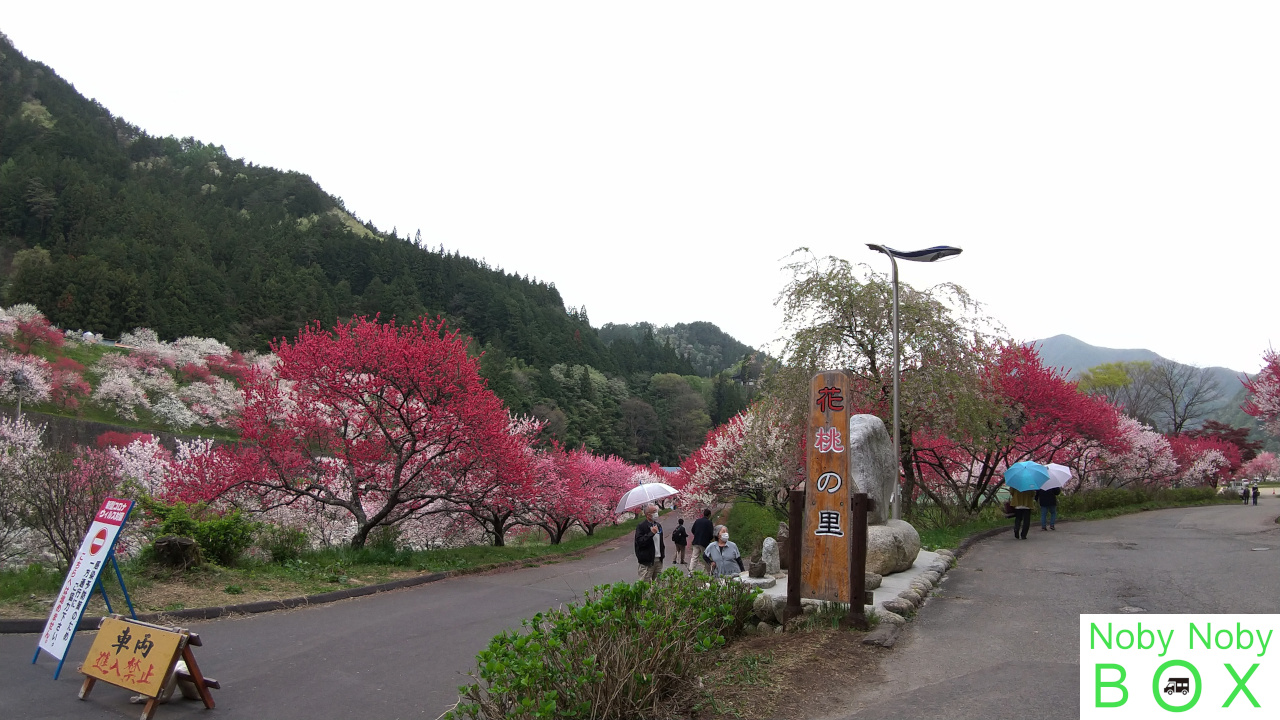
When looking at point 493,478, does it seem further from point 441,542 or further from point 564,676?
point 441,542

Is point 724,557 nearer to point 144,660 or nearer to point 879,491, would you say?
point 879,491

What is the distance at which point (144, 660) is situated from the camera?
558cm

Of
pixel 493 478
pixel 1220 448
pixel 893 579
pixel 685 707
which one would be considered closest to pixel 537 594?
pixel 493 478

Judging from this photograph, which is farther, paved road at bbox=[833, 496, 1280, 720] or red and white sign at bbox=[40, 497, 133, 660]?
red and white sign at bbox=[40, 497, 133, 660]

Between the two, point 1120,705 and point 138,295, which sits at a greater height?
point 138,295

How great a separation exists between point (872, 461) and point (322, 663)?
8.27 metres

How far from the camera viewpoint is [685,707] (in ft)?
16.1

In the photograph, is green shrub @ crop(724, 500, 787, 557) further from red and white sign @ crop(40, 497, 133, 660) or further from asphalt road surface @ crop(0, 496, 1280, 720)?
red and white sign @ crop(40, 497, 133, 660)

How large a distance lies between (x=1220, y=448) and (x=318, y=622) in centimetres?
5114

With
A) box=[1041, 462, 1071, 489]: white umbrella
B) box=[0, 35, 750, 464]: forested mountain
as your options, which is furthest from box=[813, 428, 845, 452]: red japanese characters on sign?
box=[0, 35, 750, 464]: forested mountain

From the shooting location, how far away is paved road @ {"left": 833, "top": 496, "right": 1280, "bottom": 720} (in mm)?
5145

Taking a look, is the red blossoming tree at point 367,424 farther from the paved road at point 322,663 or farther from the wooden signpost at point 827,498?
the wooden signpost at point 827,498

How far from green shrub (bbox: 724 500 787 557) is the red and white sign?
10272 millimetres

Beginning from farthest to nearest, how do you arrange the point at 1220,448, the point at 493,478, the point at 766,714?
the point at 1220,448 < the point at 493,478 < the point at 766,714
